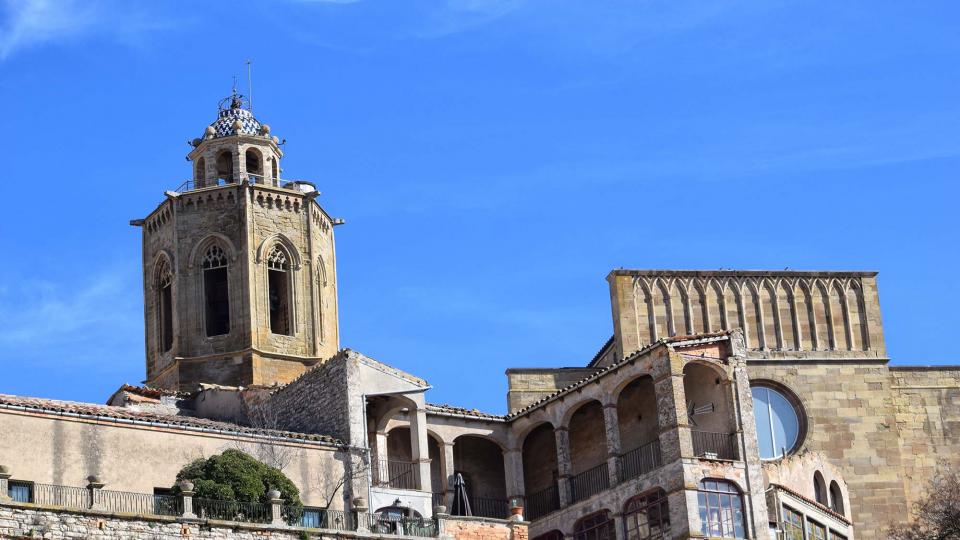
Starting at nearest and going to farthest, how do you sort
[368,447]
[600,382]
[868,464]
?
1. [368,447]
2. [600,382]
3. [868,464]

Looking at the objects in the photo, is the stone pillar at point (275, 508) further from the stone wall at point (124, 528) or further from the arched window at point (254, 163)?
the arched window at point (254, 163)

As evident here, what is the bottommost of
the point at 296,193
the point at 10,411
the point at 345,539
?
the point at 345,539

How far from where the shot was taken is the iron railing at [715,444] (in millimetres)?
60156

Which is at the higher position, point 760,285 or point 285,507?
point 760,285

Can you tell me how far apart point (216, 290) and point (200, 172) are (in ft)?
15.4

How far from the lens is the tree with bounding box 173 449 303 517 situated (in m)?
52.2

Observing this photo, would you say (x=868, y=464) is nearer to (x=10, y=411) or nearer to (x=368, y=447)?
(x=368, y=447)

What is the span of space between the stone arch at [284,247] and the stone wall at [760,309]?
1075 centimetres

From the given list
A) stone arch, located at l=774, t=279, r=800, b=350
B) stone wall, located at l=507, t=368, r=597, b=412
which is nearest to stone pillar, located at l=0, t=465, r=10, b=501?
stone wall, located at l=507, t=368, r=597, b=412

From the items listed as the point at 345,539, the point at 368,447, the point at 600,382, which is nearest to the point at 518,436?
the point at 600,382

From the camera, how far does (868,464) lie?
68.7 metres

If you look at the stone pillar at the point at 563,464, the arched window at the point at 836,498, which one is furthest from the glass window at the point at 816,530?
the stone pillar at the point at 563,464

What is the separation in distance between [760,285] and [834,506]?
370 inches

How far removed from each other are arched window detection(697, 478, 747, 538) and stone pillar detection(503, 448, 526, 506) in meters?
7.75
